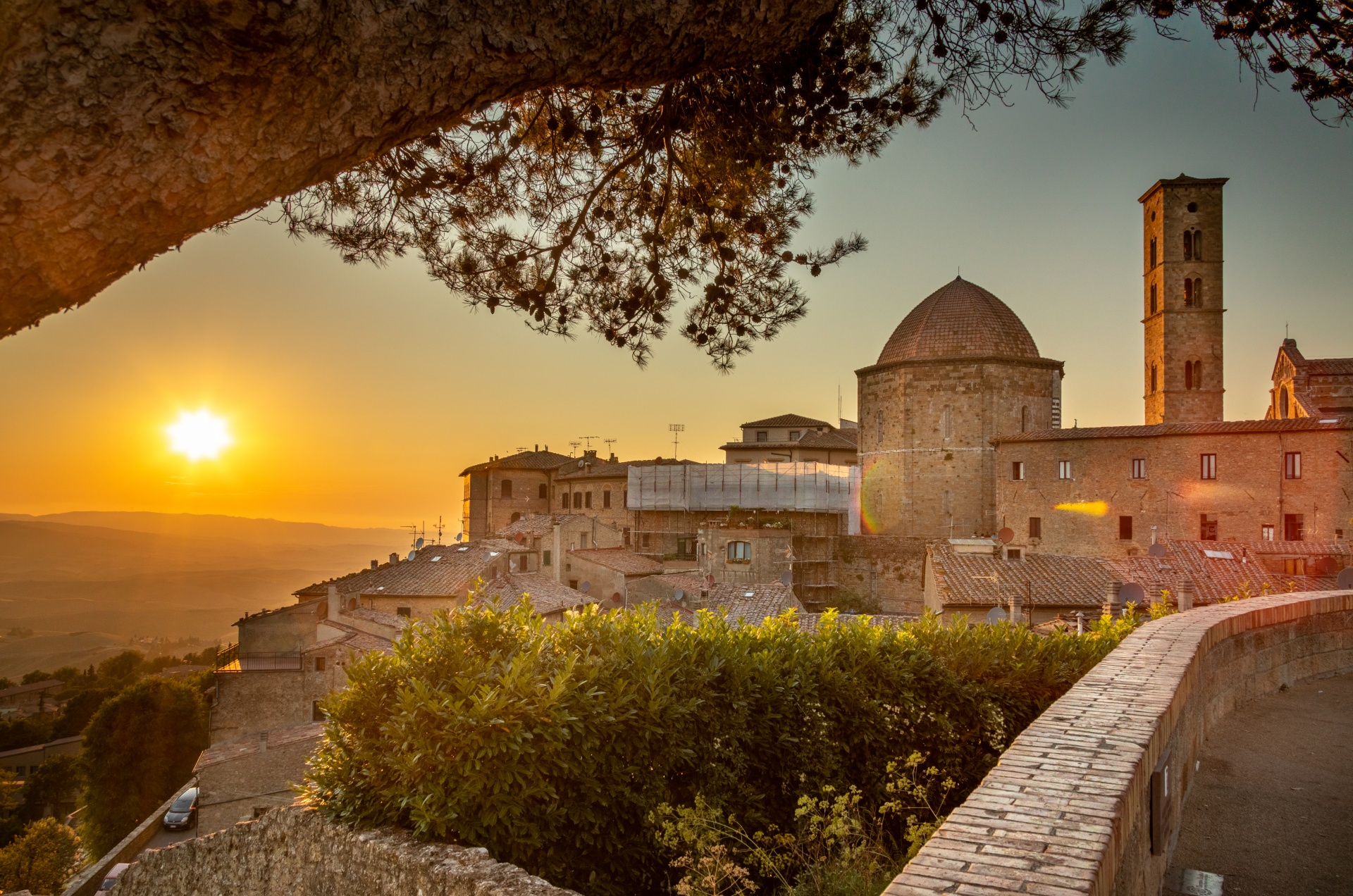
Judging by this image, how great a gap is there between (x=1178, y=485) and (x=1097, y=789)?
3043cm

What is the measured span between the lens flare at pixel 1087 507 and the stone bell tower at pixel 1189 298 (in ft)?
30.8

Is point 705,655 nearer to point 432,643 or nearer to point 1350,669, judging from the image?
point 432,643

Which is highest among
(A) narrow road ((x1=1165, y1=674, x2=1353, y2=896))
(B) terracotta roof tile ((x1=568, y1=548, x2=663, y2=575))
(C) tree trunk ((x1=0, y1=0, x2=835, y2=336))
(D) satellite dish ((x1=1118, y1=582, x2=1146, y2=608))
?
(C) tree trunk ((x1=0, y1=0, x2=835, y2=336))

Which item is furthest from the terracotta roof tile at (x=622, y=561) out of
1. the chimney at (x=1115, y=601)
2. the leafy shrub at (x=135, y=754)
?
the chimney at (x=1115, y=601)

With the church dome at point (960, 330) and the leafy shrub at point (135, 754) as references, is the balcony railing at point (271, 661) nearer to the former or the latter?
the leafy shrub at point (135, 754)

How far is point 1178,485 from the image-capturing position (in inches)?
1142

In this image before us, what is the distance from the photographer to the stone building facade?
36469mm

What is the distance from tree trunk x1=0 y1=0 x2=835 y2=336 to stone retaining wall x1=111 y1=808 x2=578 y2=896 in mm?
2927

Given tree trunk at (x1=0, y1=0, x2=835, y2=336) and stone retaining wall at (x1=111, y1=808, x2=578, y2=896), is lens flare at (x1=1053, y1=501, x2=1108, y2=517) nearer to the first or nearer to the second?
stone retaining wall at (x1=111, y1=808, x2=578, y2=896)

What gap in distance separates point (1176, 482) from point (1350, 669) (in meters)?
23.1

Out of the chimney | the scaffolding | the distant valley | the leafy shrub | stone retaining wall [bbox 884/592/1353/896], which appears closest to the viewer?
stone retaining wall [bbox 884/592/1353/896]

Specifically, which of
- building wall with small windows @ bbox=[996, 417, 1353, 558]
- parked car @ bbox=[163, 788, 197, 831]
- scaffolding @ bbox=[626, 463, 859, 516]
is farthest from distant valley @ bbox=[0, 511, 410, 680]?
building wall with small windows @ bbox=[996, 417, 1353, 558]

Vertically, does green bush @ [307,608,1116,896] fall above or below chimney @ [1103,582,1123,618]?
above

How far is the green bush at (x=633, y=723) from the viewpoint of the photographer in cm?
465
